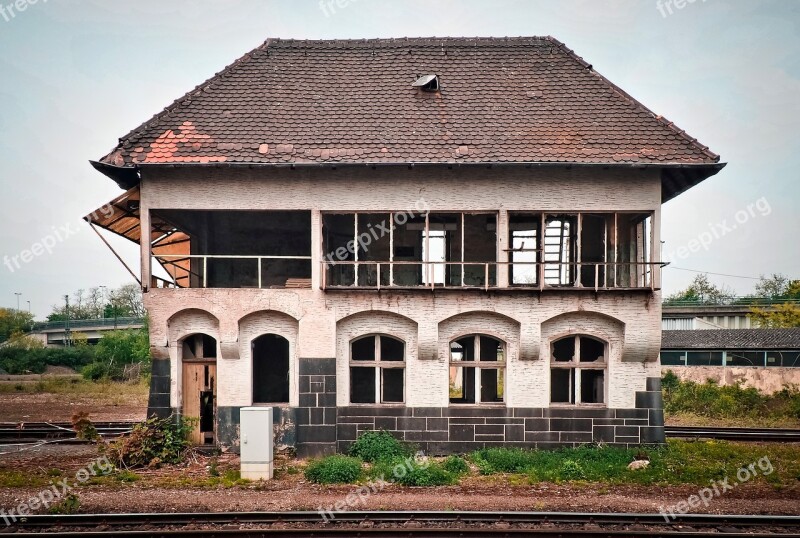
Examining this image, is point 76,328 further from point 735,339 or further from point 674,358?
point 735,339

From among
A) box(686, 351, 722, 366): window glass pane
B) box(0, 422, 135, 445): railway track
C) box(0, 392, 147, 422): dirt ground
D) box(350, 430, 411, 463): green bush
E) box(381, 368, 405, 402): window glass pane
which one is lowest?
box(0, 392, 147, 422): dirt ground

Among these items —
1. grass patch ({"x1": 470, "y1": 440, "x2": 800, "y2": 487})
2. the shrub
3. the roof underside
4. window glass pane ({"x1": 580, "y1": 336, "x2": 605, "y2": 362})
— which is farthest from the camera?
window glass pane ({"x1": 580, "y1": 336, "x2": 605, "y2": 362})

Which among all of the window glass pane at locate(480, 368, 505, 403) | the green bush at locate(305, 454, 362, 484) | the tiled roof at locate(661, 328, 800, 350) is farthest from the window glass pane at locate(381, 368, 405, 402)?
the tiled roof at locate(661, 328, 800, 350)

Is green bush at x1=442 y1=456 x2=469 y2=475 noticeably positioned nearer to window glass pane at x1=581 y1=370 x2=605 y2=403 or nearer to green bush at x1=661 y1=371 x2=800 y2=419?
window glass pane at x1=581 y1=370 x2=605 y2=403

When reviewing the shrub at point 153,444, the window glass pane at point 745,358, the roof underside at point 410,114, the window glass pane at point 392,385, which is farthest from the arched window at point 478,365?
the window glass pane at point 745,358

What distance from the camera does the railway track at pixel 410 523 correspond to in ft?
30.2

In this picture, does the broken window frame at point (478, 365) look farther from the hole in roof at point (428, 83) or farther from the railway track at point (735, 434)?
the hole in roof at point (428, 83)

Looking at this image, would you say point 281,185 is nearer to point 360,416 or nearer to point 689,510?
point 360,416

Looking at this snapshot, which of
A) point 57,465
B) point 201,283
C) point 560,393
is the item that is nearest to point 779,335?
point 560,393

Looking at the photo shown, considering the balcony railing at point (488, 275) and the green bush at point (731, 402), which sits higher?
the balcony railing at point (488, 275)

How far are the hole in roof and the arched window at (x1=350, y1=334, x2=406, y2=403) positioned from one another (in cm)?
802

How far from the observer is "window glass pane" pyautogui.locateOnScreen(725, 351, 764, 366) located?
28.2 m

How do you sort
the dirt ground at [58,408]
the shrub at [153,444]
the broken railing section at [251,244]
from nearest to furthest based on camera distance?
1. the shrub at [153,444]
2. the broken railing section at [251,244]
3. the dirt ground at [58,408]

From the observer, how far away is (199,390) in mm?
14703
